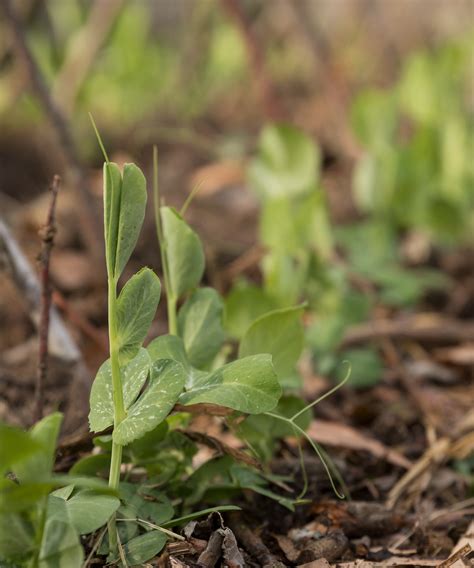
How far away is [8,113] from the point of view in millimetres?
2980

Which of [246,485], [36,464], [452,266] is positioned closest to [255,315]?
[246,485]

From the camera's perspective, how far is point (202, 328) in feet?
3.46

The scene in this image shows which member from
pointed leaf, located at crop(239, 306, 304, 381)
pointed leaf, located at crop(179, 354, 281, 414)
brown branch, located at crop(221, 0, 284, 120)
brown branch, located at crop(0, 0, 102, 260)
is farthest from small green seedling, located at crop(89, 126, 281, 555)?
brown branch, located at crop(221, 0, 284, 120)

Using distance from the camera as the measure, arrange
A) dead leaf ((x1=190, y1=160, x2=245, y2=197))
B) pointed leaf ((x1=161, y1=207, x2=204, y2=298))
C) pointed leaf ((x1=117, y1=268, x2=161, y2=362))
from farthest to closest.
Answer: dead leaf ((x1=190, y1=160, x2=245, y2=197)) < pointed leaf ((x1=161, y1=207, x2=204, y2=298)) < pointed leaf ((x1=117, y1=268, x2=161, y2=362))

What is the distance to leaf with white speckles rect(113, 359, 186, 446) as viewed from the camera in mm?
836

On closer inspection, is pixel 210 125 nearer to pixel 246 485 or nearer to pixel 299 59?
pixel 299 59

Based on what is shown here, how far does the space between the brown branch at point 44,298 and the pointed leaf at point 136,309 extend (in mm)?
221

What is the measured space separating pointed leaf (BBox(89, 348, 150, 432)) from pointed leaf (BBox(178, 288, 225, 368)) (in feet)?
0.53

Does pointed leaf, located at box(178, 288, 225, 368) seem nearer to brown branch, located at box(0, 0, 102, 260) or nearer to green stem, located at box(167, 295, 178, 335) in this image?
green stem, located at box(167, 295, 178, 335)

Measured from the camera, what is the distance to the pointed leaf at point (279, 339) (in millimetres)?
1066

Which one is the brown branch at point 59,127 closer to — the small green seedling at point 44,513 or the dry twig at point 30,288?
the dry twig at point 30,288

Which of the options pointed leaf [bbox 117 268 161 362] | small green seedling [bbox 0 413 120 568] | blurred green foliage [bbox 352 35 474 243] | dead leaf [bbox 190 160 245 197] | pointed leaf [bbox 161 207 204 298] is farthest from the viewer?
dead leaf [bbox 190 160 245 197]

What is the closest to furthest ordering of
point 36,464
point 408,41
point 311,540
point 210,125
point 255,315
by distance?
point 36,464 → point 311,540 → point 255,315 → point 210,125 → point 408,41

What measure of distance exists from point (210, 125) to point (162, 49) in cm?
72
